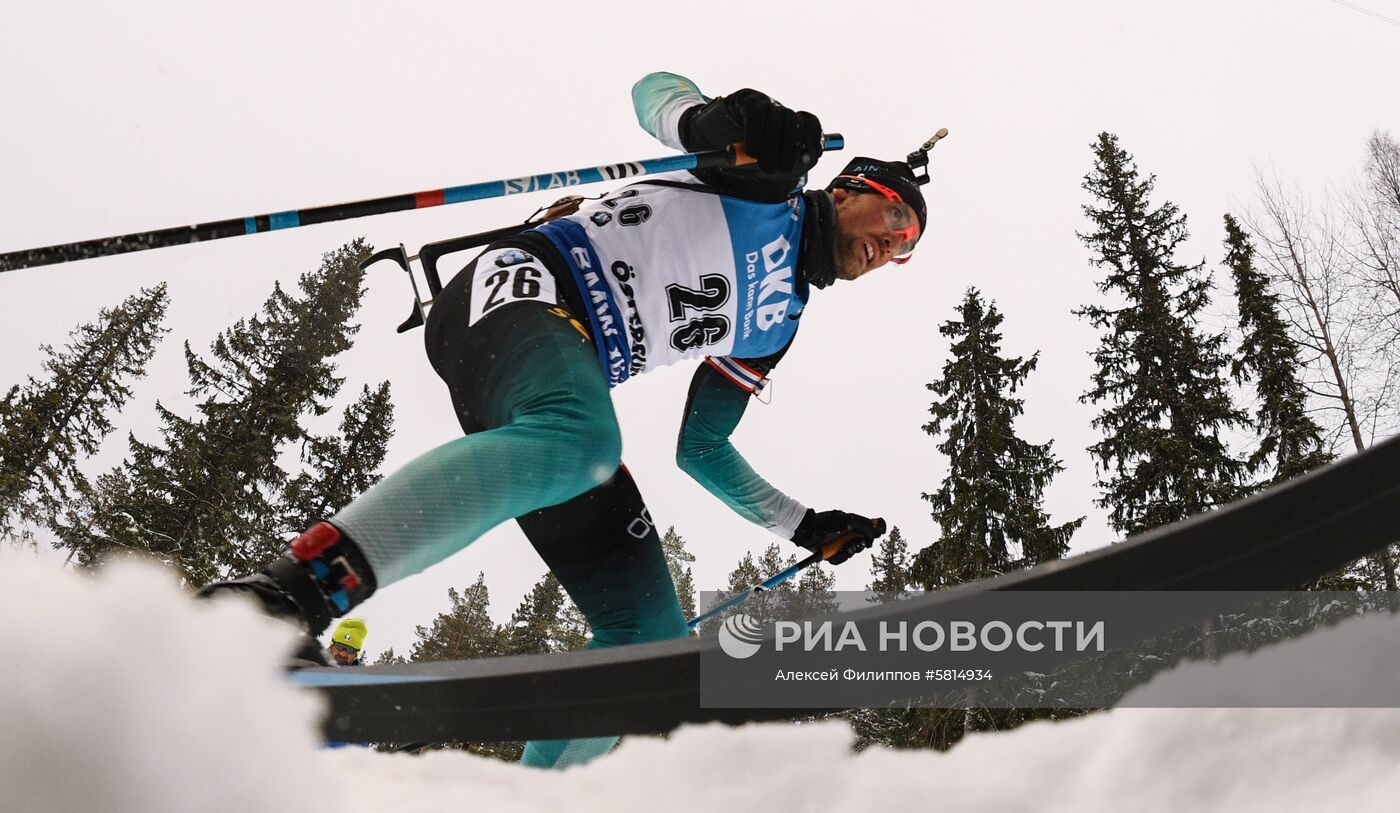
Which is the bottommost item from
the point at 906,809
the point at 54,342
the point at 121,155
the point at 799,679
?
the point at 906,809

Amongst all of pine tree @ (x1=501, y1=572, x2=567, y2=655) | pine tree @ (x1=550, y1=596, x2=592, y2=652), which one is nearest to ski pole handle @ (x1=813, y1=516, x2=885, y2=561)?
pine tree @ (x1=550, y1=596, x2=592, y2=652)

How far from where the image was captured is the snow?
32.4 inches

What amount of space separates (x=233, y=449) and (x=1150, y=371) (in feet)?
55.2

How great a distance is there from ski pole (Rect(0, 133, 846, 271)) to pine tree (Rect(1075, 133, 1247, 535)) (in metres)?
13.5

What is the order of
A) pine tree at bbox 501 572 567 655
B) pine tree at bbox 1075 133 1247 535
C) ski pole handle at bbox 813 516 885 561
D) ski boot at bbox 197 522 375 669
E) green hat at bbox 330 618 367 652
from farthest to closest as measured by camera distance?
pine tree at bbox 501 572 567 655
pine tree at bbox 1075 133 1247 535
green hat at bbox 330 618 367 652
ski pole handle at bbox 813 516 885 561
ski boot at bbox 197 522 375 669

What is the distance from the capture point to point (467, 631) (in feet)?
74.5

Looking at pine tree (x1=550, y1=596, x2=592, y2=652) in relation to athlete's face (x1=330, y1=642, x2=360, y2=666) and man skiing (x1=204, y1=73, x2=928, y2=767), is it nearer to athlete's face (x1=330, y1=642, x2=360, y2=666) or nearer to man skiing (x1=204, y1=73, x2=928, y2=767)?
athlete's face (x1=330, y1=642, x2=360, y2=666)

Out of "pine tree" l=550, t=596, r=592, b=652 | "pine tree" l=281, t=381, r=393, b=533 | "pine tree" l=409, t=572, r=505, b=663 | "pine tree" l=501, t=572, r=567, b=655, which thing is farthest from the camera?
"pine tree" l=409, t=572, r=505, b=663

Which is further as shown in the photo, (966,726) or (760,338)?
(966,726)

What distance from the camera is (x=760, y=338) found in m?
2.45

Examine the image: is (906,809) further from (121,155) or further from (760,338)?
(121,155)

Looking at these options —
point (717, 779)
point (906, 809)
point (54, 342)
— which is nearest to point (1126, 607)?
point (906, 809)

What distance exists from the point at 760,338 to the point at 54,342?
74.8 ft


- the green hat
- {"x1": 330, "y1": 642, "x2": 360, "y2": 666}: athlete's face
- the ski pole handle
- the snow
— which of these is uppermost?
the green hat
